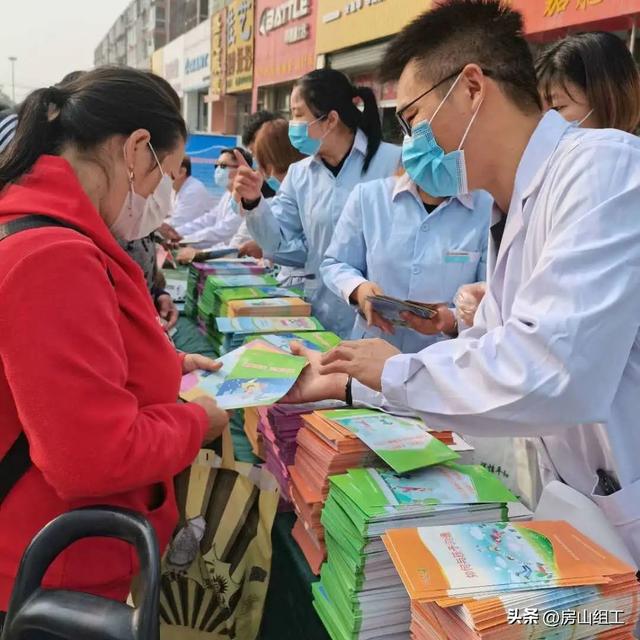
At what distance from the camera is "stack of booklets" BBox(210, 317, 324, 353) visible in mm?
2014

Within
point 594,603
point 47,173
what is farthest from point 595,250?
point 47,173

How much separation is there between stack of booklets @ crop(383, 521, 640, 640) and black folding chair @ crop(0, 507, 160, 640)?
1.23 ft

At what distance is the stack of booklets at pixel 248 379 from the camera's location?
1.36 m

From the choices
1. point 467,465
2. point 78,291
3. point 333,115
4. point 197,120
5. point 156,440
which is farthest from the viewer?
point 197,120

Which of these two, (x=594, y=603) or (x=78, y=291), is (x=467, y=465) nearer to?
(x=594, y=603)

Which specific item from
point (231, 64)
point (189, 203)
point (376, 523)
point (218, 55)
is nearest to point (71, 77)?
point (376, 523)

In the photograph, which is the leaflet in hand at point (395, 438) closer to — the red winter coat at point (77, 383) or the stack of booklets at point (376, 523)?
the stack of booklets at point (376, 523)

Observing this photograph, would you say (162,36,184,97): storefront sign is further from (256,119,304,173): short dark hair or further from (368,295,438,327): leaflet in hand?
(368,295,438,327): leaflet in hand

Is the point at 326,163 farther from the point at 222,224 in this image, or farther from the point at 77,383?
the point at 222,224

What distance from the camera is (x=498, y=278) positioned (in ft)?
4.29

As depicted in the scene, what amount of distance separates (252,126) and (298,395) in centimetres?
337

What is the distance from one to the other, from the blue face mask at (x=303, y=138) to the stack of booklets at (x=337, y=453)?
184 centimetres

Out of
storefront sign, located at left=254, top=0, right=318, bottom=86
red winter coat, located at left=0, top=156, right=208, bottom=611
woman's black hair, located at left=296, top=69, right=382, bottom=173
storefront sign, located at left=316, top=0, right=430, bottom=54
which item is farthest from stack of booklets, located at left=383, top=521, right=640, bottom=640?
storefront sign, located at left=254, top=0, right=318, bottom=86

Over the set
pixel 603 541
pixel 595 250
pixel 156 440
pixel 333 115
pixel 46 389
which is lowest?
pixel 603 541
